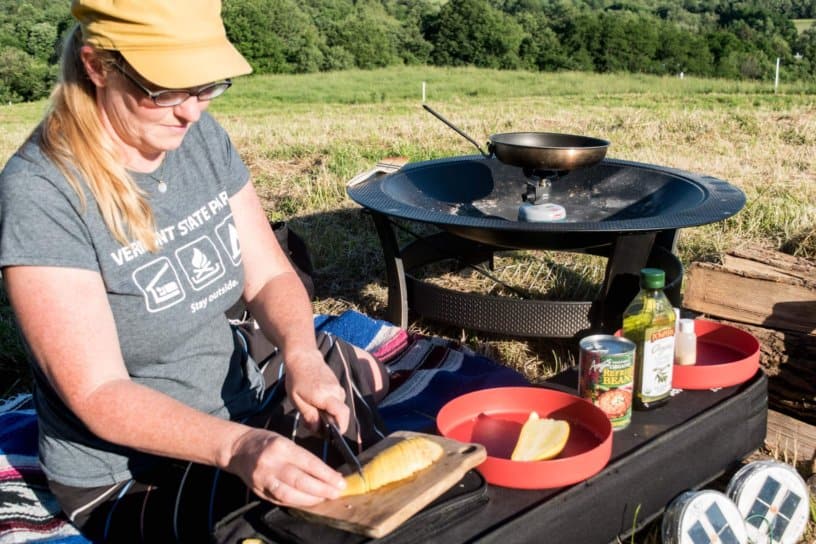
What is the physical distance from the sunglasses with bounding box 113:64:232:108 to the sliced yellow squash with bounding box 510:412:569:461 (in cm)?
107

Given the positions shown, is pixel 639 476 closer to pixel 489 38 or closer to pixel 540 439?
pixel 540 439

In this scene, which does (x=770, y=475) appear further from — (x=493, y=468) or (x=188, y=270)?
(x=188, y=270)

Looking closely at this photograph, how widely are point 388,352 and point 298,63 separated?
40.3 metres

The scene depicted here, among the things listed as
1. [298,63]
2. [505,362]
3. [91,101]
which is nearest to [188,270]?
[91,101]

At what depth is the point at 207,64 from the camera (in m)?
1.81

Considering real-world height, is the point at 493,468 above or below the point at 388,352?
above

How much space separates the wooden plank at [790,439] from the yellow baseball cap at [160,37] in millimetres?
2154

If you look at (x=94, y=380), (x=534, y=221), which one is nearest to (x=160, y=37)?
(x=94, y=380)

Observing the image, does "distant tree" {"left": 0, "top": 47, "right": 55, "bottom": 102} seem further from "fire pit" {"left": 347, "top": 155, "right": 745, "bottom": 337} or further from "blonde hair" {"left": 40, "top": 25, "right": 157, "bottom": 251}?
"blonde hair" {"left": 40, "top": 25, "right": 157, "bottom": 251}

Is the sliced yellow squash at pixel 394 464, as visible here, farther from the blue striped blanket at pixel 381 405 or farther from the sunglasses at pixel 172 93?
the sunglasses at pixel 172 93

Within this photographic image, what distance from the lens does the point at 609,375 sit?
198 cm

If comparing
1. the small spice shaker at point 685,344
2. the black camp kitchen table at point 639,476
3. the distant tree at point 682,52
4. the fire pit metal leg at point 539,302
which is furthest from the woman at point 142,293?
the distant tree at point 682,52

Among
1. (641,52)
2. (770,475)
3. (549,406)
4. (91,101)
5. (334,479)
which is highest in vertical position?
(91,101)

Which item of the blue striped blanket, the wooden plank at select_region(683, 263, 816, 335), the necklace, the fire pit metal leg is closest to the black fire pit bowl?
the fire pit metal leg
